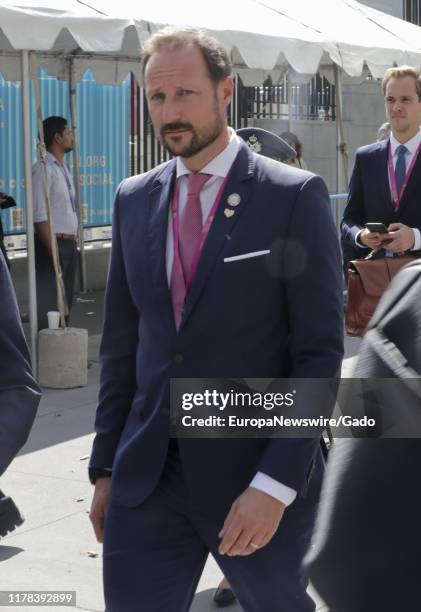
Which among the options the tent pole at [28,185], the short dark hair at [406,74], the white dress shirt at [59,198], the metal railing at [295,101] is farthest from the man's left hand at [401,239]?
the metal railing at [295,101]

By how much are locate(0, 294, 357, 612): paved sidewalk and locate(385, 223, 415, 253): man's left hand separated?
1605mm

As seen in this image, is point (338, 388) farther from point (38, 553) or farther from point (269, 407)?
point (38, 553)

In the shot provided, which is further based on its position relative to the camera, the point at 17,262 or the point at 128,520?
the point at 17,262

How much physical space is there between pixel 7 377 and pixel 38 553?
2.78m

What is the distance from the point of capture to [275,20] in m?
11.6

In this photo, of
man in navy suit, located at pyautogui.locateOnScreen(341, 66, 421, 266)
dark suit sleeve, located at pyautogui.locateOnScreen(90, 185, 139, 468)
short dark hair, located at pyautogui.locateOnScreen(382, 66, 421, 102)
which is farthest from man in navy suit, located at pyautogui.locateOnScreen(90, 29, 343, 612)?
short dark hair, located at pyautogui.locateOnScreen(382, 66, 421, 102)

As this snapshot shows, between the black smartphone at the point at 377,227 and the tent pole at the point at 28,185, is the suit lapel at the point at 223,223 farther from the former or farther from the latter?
the tent pole at the point at 28,185

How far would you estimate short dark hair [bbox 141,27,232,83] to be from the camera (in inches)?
123

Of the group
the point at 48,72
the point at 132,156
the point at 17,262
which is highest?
the point at 48,72

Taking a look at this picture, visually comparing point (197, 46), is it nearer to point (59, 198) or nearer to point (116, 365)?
point (116, 365)

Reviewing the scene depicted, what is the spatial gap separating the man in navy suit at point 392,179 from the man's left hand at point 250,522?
263 cm

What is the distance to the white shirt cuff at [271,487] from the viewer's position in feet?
9.66

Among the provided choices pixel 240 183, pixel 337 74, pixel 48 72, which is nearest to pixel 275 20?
pixel 337 74

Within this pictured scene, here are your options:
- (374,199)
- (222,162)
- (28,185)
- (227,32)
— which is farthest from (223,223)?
(227,32)
